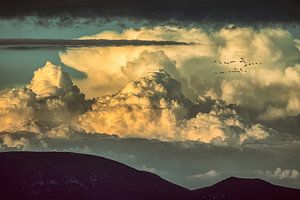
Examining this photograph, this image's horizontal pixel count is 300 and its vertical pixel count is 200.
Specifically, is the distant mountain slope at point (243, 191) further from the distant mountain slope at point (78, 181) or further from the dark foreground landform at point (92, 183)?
the distant mountain slope at point (78, 181)

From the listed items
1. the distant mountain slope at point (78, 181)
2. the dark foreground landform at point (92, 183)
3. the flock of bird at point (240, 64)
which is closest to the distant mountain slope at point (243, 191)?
the dark foreground landform at point (92, 183)

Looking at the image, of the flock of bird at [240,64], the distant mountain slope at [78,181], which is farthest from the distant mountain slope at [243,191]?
the flock of bird at [240,64]

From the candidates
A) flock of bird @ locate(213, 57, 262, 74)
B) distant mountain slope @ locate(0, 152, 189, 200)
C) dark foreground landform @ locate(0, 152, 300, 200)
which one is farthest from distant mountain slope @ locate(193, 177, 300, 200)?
flock of bird @ locate(213, 57, 262, 74)

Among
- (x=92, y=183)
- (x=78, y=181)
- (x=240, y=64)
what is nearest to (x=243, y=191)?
(x=240, y=64)

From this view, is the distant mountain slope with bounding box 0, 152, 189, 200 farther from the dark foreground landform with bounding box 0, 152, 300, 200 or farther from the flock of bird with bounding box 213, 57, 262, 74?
the flock of bird with bounding box 213, 57, 262, 74

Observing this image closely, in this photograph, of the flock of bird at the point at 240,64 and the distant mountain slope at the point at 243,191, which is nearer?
the distant mountain slope at the point at 243,191

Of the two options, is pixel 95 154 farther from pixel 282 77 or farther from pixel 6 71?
pixel 282 77

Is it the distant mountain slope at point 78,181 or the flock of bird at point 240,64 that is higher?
the flock of bird at point 240,64
